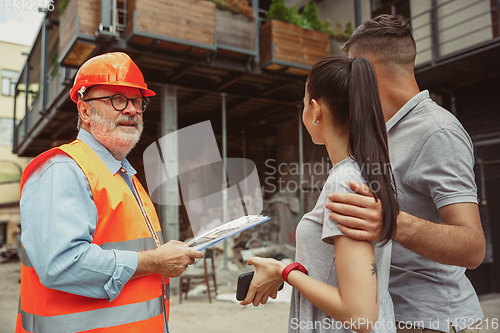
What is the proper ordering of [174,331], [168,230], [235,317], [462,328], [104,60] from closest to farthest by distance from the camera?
1. [462,328]
2. [104,60]
3. [174,331]
4. [235,317]
5. [168,230]

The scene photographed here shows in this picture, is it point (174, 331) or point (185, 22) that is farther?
point (185, 22)

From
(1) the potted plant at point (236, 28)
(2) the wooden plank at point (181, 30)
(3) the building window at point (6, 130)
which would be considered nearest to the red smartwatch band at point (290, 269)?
(2) the wooden plank at point (181, 30)

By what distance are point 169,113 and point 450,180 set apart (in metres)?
7.08

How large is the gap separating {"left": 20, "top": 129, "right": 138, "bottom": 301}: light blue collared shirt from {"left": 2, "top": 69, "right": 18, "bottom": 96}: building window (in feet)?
32.2

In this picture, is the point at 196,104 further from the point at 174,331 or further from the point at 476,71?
the point at 476,71

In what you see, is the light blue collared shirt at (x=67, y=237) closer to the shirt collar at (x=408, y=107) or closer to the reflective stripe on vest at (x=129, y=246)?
the reflective stripe on vest at (x=129, y=246)

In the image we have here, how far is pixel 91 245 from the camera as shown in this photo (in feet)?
4.80

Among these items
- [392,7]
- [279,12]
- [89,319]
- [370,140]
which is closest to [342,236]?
[370,140]

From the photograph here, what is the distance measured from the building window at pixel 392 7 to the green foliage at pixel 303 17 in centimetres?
153

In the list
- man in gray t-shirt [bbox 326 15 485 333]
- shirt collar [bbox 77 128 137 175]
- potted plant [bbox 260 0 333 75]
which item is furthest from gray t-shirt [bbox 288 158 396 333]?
potted plant [bbox 260 0 333 75]

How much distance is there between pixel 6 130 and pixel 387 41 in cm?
1444

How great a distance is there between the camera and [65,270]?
1.41m

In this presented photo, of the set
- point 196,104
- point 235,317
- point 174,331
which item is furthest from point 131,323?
point 196,104

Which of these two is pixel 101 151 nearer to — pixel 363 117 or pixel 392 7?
pixel 363 117
